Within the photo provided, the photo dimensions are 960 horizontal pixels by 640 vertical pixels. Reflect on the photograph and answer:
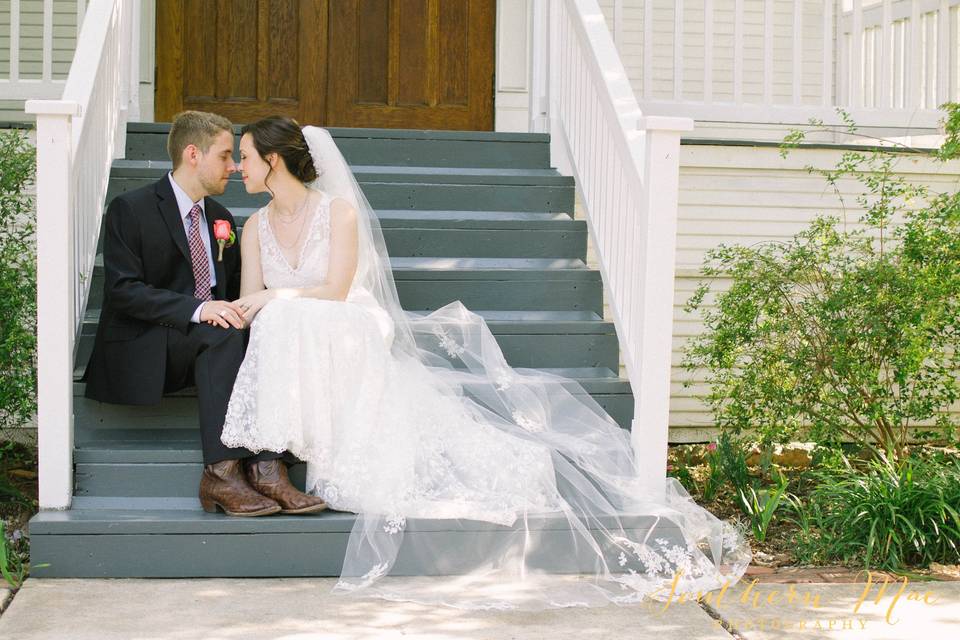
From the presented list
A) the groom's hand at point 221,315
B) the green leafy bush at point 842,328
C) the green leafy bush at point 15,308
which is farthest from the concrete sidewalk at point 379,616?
the green leafy bush at point 842,328

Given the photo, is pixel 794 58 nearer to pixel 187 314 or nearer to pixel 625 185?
pixel 625 185

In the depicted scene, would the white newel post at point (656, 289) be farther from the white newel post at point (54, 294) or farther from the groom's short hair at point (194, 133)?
the white newel post at point (54, 294)

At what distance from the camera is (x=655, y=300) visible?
13.2 feet

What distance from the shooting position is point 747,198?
5969 mm

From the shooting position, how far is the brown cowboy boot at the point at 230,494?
145 inches

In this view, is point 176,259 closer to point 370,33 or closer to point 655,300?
point 655,300

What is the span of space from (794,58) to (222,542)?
421cm

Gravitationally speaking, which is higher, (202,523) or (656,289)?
(656,289)

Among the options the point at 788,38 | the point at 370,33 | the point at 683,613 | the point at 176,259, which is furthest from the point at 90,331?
the point at 788,38

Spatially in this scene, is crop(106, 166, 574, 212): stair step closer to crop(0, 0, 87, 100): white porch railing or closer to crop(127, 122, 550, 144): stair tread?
crop(127, 122, 550, 144): stair tread

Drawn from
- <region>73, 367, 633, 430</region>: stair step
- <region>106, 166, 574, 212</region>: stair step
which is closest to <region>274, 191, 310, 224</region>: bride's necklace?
<region>73, 367, 633, 430</region>: stair step

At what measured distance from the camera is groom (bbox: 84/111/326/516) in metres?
3.75

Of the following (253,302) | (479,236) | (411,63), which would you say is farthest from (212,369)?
(411,63)

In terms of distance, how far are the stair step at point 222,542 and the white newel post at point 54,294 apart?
0.52 feet
